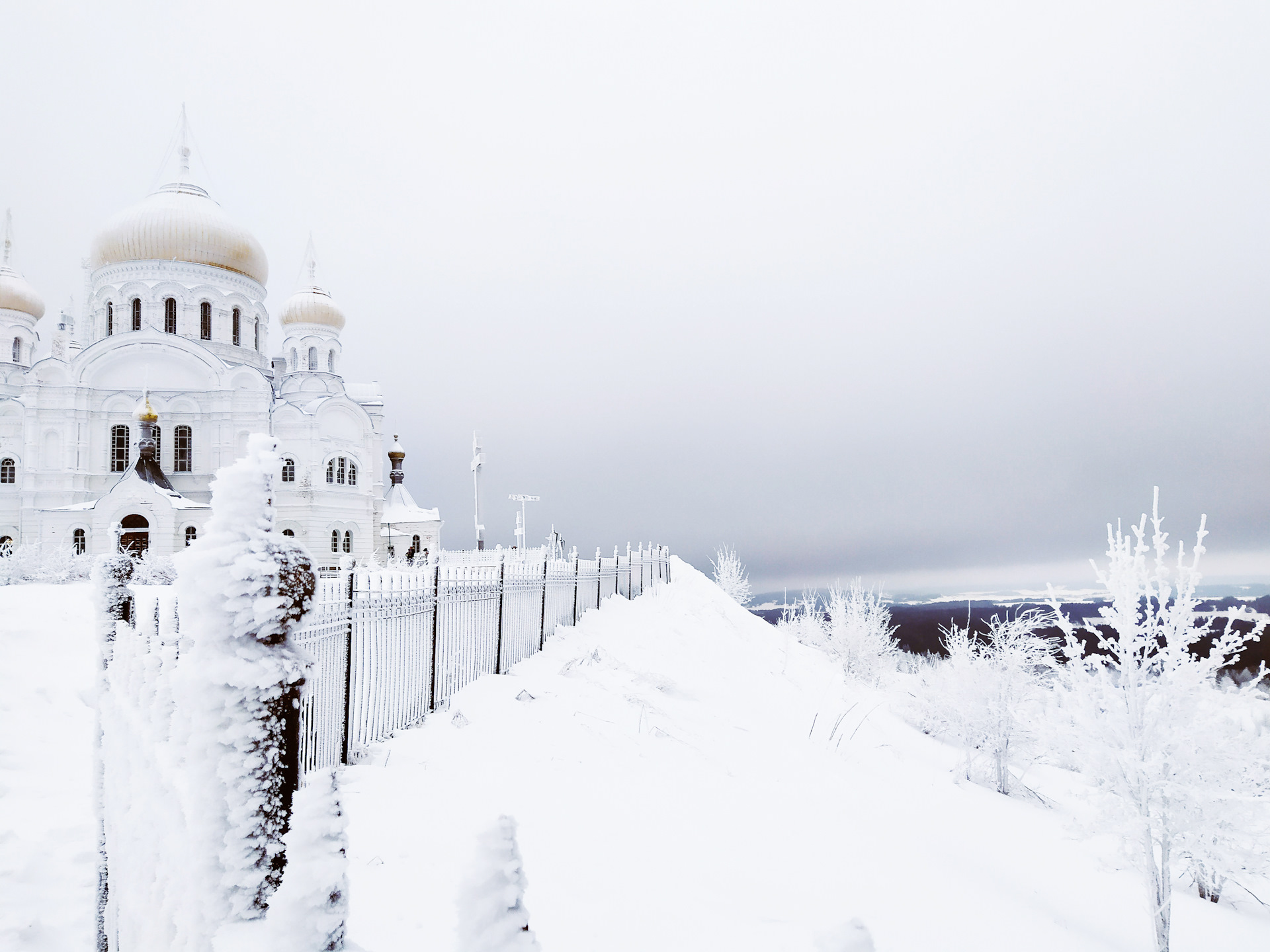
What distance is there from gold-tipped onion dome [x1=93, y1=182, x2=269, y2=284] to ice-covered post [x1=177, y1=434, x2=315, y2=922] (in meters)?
40.9

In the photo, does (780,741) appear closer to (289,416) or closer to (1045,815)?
(1045,815)

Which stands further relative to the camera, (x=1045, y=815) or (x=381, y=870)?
(x=1045, y=815)

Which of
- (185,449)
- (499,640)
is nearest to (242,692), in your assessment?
(499,640)

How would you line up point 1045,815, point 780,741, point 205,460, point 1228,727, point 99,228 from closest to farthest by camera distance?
point 1228,727
point 780,741
point 1045,815
point 205,460
point 99,228

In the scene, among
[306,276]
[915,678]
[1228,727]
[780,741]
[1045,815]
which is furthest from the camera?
[306,276]

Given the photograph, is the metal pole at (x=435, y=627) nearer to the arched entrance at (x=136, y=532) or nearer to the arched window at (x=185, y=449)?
the arched entrance at (x=136, y=532)

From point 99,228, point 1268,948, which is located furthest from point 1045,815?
point 99,228

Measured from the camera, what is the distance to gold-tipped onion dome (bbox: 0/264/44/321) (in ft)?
112

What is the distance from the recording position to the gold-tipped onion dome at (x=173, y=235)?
34719mm

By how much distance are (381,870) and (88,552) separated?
30.0 metres

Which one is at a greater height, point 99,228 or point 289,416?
point 99,228

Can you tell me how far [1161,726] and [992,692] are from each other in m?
9.45

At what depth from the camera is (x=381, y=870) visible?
167 inches

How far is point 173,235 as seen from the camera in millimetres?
34875
